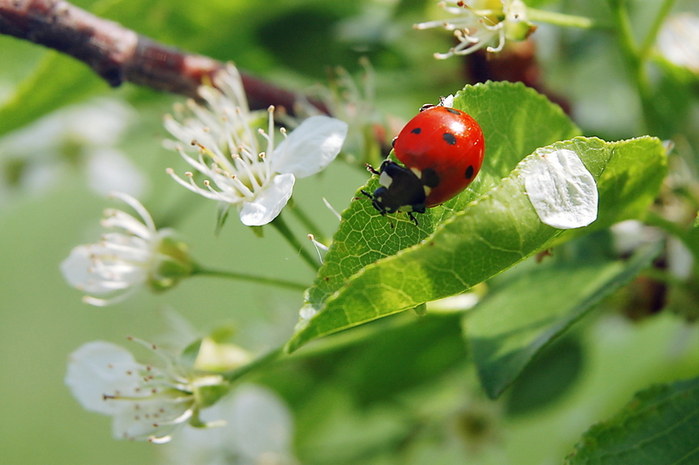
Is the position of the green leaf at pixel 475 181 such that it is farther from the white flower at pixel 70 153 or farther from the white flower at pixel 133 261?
the white flower at pixel 70 153


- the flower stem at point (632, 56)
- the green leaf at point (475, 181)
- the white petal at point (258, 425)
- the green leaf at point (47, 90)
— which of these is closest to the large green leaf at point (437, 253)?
the green leaf at point (475, 181)

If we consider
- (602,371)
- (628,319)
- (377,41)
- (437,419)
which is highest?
(377,41)

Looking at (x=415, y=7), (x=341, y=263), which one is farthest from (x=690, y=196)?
(x=341, y=263)

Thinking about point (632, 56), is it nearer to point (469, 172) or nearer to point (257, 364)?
point (469, 172)

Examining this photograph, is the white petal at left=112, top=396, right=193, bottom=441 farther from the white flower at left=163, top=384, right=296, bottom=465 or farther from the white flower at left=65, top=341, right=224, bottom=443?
the white flower at left=163, top=384, right=296, bottom=465

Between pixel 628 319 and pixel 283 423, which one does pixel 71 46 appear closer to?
pixel 283 423

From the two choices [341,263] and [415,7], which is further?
[415,7]

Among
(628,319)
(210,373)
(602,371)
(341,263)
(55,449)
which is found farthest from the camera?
(55,449)
